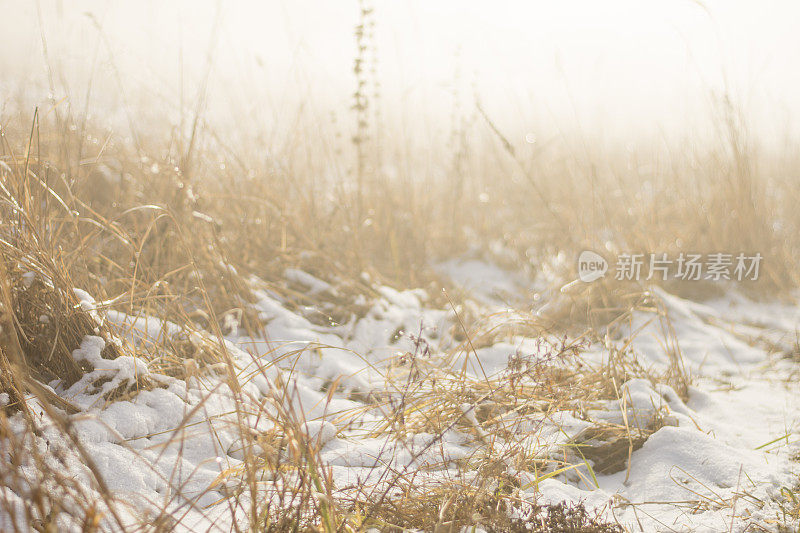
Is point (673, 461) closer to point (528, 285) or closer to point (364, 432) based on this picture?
point (364, 432)

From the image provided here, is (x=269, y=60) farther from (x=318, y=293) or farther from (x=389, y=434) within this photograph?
(x=389, y=434)

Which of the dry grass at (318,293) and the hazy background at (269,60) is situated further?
the hazy background at (269,60)

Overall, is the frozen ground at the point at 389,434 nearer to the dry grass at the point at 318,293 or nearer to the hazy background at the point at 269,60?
the dry grass at the point at 318,293

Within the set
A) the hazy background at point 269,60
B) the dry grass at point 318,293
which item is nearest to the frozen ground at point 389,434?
the dry grass at point 318,293

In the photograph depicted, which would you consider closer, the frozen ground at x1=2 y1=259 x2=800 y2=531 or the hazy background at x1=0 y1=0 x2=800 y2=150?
the frozen ground at x1=2 y1=259 x2=800 y2=531

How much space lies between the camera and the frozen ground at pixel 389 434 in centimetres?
114

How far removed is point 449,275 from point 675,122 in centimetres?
353

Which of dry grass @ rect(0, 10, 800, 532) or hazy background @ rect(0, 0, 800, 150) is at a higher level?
hazy background @ rect(0, 0, 800, 150)

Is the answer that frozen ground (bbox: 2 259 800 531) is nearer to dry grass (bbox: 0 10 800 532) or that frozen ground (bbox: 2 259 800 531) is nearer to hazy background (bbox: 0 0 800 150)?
dry grass (bbox: 0 10 800 532)

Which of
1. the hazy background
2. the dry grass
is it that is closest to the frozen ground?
the dry grass

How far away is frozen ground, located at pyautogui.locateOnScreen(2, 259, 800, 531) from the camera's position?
44.9 inches

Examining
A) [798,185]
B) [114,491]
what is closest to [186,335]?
[114,491]

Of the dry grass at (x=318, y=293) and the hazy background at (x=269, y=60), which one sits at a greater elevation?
the hazy background at (x=269, y=60)

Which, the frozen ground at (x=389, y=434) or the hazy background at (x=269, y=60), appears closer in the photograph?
the frozen ground at (x=389, y=434)
